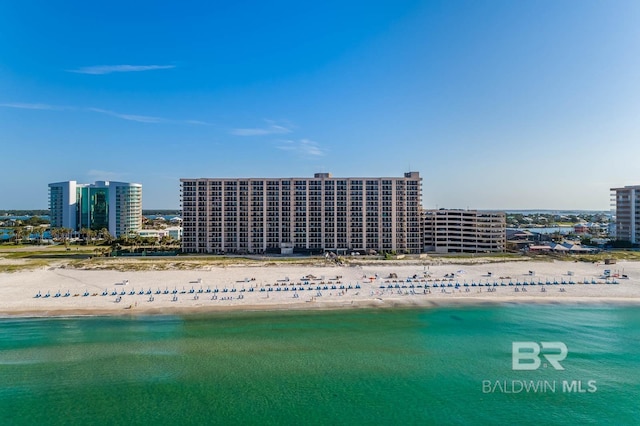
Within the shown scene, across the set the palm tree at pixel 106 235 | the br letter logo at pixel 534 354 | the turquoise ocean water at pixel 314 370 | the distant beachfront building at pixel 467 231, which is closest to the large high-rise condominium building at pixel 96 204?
the palm tree at pixel 106 235

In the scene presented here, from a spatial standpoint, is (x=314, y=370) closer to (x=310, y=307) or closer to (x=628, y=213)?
(x=310, y=307)

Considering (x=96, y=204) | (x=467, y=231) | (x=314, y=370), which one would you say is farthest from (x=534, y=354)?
(x=96, y=204)

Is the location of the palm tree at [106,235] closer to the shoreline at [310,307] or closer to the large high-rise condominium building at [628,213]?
the shoreline at [310,307]

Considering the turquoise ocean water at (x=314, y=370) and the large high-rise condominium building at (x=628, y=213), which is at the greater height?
the large high-rise condominium building at (x=628, y=213)

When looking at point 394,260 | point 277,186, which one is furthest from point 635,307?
point 277,186

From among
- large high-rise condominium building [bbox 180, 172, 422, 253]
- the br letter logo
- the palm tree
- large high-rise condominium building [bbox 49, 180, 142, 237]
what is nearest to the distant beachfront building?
large high-rise condominium building [bbox 180, 172, 422, 253]

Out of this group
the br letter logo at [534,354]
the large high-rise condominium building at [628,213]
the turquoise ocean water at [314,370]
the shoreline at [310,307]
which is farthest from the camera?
the large high-rise condominium building at [628,213]

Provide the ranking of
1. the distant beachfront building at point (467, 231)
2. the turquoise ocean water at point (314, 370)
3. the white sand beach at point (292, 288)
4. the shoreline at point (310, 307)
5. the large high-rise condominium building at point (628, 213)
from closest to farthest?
the turquoise ocean water at point (314, 370) → the shoreline at point (310, 307) → the white sand beach at point (292, 288) → the distant beachfront building at point (467, 231) → the large high-rise condominium building at point (628, 213)
